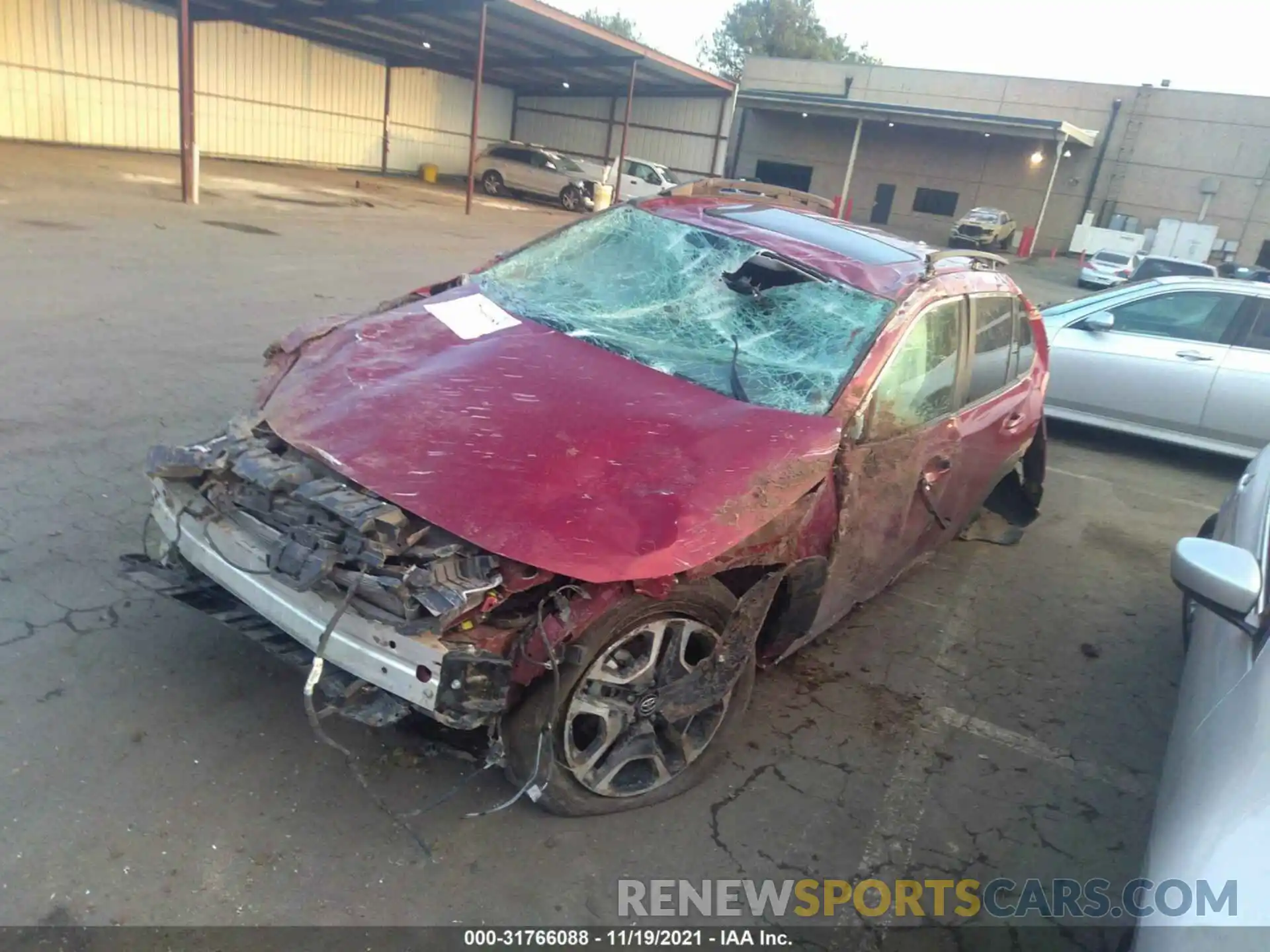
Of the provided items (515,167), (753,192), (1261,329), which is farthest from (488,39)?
(1261,329)

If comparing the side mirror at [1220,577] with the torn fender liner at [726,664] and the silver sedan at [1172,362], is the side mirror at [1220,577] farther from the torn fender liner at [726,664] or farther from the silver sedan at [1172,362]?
the silver sedan at [1172,362]

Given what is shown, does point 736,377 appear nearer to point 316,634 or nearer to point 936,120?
point 316,634

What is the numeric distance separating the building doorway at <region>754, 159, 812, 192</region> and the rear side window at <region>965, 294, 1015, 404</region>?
3482 cm

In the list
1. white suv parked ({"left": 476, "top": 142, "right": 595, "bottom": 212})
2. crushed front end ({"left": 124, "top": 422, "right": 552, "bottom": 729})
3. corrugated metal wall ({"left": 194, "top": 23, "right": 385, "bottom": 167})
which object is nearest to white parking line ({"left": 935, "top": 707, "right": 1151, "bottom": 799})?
crushed front end ({"left": 124, "top": 422, "right": 552, "bottom": 729})

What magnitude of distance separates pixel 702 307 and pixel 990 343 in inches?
64.4

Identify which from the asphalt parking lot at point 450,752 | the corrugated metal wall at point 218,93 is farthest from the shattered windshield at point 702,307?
the corrugated metal wall at point 218,93

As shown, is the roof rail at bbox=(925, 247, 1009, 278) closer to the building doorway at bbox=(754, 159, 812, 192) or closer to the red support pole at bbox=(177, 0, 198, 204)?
the red support pole at bbox=(177, 0, 198, 204)

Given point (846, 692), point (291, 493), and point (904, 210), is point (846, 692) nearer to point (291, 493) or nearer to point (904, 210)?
point (291, 493)

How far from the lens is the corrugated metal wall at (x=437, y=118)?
1206 inches

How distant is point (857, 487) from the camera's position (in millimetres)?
3256

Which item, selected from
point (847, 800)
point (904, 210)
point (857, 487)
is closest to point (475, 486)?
point (857, 487)

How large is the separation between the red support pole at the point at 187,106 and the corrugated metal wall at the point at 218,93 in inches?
359

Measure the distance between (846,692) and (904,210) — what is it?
3773 cm

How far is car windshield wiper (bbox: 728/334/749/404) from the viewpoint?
321 centimetres
